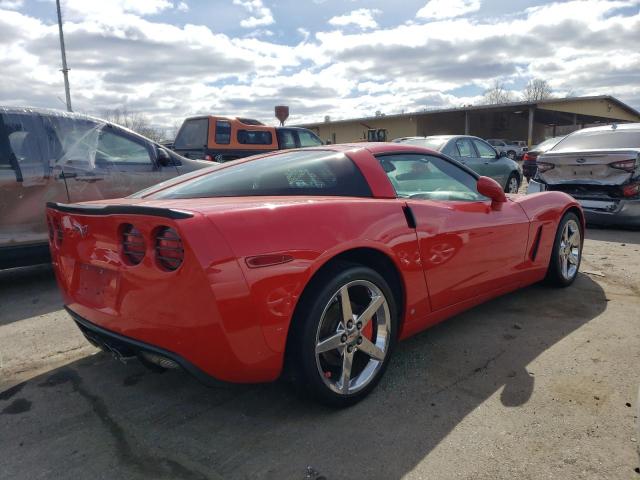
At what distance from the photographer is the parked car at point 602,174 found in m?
6.40

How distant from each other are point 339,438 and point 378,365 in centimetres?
47

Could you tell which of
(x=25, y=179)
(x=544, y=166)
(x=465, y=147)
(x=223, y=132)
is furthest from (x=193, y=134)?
(x=544, y=166)

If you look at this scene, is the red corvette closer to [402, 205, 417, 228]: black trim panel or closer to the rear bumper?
[402, 205, 417, 228]: black trim panel

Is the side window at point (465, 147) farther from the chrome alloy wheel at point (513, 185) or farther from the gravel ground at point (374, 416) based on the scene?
the gravel ground at point (374, 416)

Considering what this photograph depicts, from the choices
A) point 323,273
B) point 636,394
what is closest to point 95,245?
point 323,273

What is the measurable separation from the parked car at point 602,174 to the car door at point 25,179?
6161 millimetres

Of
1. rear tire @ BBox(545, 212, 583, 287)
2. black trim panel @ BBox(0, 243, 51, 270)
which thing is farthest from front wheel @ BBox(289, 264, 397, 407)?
black trim panel @ BBox(0, 243, 51, 270)

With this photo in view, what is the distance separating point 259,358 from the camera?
2.07 metres

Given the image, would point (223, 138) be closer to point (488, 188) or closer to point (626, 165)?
point (626, 165)

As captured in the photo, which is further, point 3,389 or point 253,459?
point 3,389

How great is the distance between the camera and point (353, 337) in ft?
7.93

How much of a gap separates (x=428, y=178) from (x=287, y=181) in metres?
1.08

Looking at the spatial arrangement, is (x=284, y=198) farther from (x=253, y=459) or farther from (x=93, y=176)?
(x=93, y=176)

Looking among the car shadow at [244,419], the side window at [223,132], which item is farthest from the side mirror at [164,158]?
the side window at [223,132]
